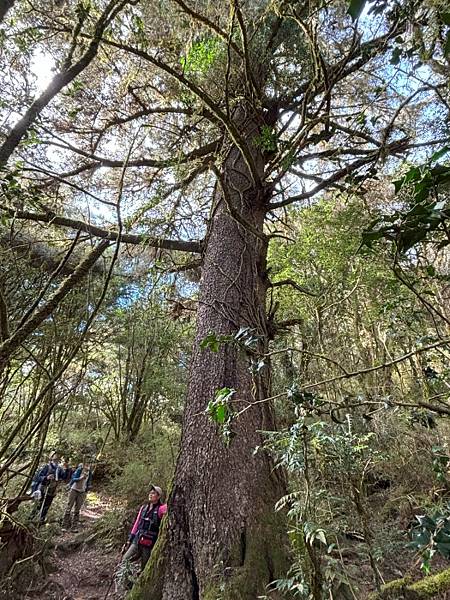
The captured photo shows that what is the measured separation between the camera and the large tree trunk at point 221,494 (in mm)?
1837

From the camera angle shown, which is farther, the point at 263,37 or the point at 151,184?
the point at 151,184

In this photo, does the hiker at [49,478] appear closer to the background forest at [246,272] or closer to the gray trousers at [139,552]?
the background forest at [246,272]

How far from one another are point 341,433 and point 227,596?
37.4 inches

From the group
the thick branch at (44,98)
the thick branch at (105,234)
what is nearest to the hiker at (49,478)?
the thick branch at (105,234)

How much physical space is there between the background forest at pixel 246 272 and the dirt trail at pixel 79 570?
0.18 feet

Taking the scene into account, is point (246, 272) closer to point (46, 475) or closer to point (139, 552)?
point (139, 552)

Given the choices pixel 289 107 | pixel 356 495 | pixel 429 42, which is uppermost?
pixel 289 107

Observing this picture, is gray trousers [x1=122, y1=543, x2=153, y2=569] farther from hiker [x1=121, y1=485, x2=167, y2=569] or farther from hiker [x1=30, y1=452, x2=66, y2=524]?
hiker [x1=30, y1=452, x2=66, y2=524]

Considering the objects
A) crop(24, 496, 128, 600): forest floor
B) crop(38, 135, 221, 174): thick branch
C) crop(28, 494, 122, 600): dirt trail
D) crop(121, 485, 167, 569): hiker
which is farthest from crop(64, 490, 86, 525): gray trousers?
crop(38, 135, 221, 174): thick branch

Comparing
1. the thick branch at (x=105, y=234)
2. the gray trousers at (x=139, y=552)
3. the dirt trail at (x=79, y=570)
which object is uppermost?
the thick branch at (x=105, y=234)

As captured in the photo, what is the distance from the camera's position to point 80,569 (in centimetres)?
423

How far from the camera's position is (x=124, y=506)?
575 cm

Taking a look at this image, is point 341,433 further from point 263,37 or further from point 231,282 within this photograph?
point 263,37

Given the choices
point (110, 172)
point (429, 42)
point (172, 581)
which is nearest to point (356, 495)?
point (172, 581)
